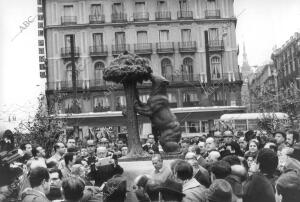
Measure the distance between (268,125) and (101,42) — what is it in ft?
76.4

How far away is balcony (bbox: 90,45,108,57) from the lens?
44.2 m

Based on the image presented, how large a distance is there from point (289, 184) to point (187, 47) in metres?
40.0

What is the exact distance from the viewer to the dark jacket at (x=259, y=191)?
5379 millimetres

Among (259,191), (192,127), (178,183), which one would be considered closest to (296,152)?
(259,191)

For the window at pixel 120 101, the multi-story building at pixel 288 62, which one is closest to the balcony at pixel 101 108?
the window at pixel 120 101

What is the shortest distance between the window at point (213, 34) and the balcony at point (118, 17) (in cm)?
761

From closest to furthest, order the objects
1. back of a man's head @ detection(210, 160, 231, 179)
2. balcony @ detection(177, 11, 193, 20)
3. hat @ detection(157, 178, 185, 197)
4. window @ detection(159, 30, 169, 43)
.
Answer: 1. hat @ detection(157, 178, 185, 197)
2. back of a man's head @ detection(210, 160, 231, 179)
3. window @ detection(159, 30, 169, 43)
4. balcony @ detection(177, 11, 193, 20)

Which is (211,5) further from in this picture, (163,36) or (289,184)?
(289,184)

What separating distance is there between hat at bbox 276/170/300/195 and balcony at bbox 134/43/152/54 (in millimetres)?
39400

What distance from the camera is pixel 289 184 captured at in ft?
18.3

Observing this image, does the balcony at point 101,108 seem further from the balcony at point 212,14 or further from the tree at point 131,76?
the tree at point 131,76

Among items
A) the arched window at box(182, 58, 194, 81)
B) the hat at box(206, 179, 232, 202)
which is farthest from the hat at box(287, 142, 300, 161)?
the arched window at box(182, 58, 194, 81)

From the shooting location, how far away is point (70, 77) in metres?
44.2

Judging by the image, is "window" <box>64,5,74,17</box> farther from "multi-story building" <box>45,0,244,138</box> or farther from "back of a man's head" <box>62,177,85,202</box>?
"back of a man's head" <box>62,177,85,202</box>
